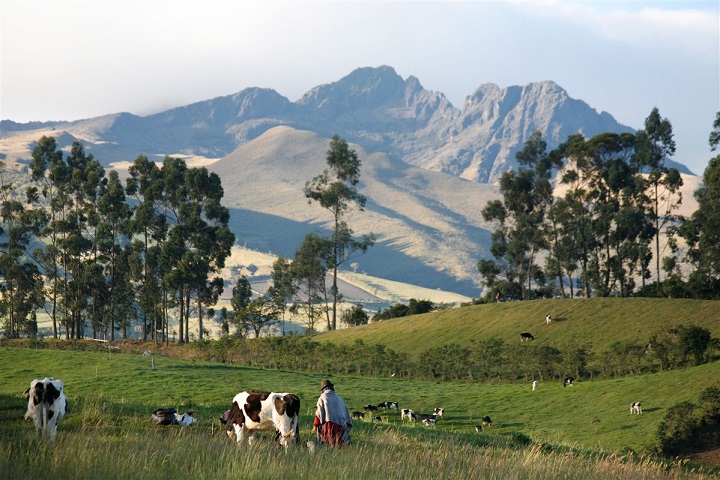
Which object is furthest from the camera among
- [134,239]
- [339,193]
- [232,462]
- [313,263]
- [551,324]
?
[313,263]

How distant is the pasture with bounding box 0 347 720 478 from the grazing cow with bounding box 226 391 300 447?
3.19 feet

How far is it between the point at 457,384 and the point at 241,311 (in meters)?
50.9

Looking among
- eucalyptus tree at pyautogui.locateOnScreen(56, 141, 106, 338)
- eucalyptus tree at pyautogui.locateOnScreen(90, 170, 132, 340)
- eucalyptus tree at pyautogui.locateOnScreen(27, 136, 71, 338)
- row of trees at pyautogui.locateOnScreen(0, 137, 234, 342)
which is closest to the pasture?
row of trees at pyautogui.locateOnScreen(0, 137, 234, 342)

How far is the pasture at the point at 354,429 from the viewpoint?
13.6m

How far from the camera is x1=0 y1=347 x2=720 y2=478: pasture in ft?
44.6

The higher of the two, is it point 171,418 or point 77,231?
point 77,231

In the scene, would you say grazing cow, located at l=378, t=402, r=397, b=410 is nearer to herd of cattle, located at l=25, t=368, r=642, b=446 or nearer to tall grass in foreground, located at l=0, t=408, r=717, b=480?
herd of cattle, located at l=25, t=368, r=642, b=446

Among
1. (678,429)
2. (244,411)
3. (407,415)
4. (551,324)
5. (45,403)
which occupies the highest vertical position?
Answer: (551,324)

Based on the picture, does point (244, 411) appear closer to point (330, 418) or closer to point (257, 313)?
point (330, 418)

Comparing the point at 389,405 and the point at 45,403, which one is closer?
the point at 45,403

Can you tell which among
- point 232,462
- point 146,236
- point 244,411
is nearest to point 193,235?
point 146,236

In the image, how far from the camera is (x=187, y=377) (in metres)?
50.6

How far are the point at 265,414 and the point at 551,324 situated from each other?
61618 millimetres

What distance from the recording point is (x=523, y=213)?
11369 cm
